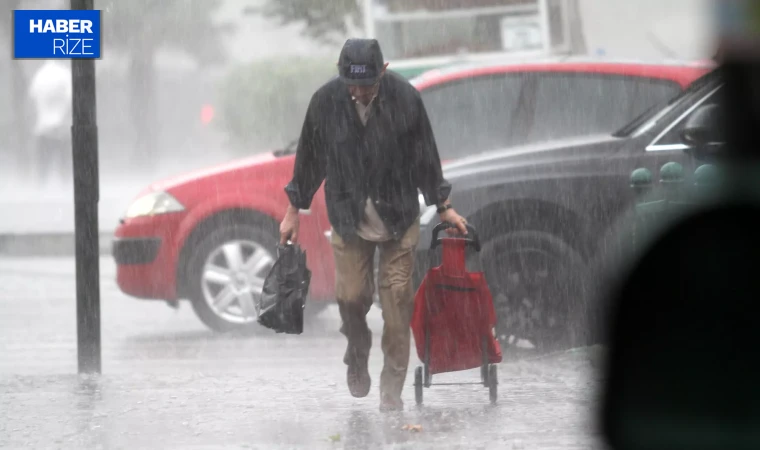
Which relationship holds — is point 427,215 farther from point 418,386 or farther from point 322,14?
point 322,14

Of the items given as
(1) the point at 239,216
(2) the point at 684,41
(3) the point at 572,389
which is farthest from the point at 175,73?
(3) the point at 572,389

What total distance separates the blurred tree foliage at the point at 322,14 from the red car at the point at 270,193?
13.7 m

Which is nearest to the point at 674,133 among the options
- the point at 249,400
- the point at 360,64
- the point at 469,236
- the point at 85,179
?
the point at 469,236

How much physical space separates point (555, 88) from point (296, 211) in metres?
3.06

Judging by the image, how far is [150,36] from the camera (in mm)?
33375

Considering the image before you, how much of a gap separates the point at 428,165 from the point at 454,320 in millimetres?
765

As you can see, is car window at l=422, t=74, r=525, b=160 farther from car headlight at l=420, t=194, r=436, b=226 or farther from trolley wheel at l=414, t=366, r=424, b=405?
trolley wheel at l=414, t=366, r=424, b=405

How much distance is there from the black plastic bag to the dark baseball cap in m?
0.89

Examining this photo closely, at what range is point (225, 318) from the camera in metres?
9.87

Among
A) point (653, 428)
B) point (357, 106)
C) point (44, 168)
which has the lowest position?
point (653, 428)

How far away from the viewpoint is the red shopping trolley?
6.98 metres

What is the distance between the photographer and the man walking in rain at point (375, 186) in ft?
22.3

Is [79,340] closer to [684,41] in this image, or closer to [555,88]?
[555,88]

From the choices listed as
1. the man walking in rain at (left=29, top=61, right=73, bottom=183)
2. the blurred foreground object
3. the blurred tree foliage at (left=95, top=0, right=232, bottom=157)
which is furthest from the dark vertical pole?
the blurred tree foliage at (left=95, top=0, right=232, bottom=157)
